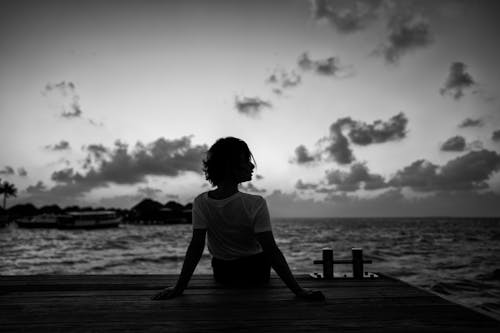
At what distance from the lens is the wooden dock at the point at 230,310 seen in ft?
8.92

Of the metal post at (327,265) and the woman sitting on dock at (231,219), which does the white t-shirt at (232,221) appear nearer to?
the woman sitting on dock at (231,219)

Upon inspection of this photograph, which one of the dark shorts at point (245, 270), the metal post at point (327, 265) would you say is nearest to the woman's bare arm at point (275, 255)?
the dark shorts at point (245, 270)

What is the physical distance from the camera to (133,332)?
259 cm

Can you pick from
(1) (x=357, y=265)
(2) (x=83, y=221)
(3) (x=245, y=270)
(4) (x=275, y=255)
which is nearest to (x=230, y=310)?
(4) (x=275, y=255)

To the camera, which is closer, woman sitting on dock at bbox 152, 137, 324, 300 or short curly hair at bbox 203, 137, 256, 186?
woman sitting on dock at bbox 152, 137, 324, 300

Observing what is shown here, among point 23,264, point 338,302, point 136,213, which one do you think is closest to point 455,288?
point 338,302

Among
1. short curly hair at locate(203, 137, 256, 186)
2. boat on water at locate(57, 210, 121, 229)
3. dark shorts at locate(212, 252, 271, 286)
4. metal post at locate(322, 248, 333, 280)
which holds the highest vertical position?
short curly hair at locate(203, 137, 256, 186)

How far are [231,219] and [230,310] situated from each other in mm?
912

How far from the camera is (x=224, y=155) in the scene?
3521mm

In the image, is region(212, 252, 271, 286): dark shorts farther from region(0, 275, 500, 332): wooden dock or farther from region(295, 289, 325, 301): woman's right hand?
region(295, 289, 325, 301): woman's right hand

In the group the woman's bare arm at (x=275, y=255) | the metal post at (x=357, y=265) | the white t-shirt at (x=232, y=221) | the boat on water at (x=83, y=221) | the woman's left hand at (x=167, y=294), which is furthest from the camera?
the boat on water at (x=83, y=221)

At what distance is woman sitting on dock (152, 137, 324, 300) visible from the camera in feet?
11.1

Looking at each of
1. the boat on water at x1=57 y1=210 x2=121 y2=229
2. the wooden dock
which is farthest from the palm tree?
the wooden dock

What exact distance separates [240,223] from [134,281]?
2471 millimetres
